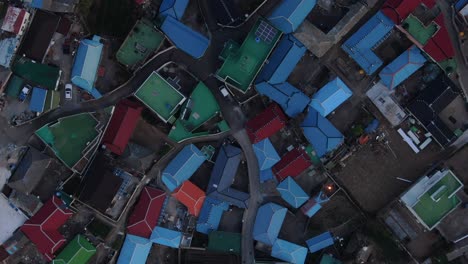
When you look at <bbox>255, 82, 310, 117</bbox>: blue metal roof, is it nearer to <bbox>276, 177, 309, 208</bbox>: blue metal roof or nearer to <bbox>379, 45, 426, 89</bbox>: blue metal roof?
<bbox>276, 177, 309, 208</bbox>: blue metal roof

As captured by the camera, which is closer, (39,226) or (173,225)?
(39,226)

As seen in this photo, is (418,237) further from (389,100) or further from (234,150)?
(234,150)

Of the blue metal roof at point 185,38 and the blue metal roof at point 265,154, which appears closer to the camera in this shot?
the blue metal roof at point 185,38

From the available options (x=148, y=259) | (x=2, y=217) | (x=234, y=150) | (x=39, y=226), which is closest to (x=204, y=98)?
(x=234, y=150)

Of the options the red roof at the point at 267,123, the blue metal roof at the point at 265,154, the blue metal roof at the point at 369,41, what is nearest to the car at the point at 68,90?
the red roof at the point at 267,123

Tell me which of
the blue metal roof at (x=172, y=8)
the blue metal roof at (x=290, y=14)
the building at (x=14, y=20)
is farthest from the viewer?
the blue metal roof at (x=172, y=8)

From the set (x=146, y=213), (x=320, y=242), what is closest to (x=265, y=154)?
(x=320, y=242)

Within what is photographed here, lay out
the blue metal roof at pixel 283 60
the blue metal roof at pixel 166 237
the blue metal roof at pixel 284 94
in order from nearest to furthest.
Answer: the blue metal roof at pixel 283 60 → the blue metal roof at pixel 284 94 → the blue metal roof at pixel 166 237

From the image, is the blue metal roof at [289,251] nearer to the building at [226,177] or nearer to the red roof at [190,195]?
the building at [226,177]
